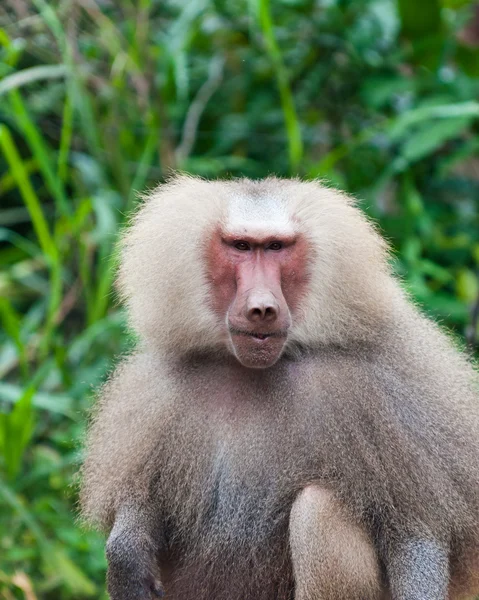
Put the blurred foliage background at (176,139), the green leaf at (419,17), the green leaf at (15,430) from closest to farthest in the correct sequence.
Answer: the green leaf at (15,430)
the blurred foliage background at (176,139)
the green leaf at (419,17)

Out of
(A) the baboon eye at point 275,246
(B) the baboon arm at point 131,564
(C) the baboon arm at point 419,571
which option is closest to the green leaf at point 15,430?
(B) the baboon arm at point 131,564

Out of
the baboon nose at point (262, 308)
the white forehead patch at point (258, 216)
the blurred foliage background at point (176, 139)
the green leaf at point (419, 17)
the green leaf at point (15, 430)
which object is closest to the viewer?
the baboon nose at point (262, 308)

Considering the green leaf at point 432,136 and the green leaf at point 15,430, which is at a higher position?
the green leaf at point 432,136

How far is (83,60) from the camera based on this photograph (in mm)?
5242

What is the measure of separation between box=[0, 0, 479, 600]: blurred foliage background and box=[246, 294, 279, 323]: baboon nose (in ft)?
5.27

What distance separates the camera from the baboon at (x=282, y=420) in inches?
101

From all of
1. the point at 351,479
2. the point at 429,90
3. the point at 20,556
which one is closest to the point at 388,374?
the point at 351,479

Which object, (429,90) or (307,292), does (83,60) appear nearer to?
(429,90)

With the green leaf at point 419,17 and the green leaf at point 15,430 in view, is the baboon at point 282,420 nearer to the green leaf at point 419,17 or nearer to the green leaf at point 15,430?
the green leaf at point 15,430

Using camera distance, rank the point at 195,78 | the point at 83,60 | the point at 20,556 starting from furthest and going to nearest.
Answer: the point at 195,78
the point at 83,60
the point at 20,556

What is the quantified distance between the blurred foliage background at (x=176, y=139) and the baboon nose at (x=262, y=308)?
1.60 m

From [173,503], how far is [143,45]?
9.55ft

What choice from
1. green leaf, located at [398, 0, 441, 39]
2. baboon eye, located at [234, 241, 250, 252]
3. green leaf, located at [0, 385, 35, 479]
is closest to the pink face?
baboon eye, located at [234, 241, 250, 252]

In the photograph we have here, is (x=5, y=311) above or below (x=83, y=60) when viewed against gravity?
below
